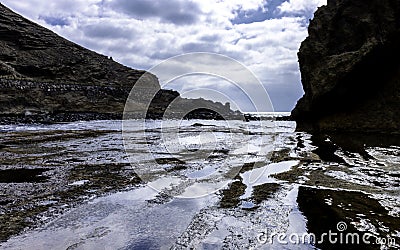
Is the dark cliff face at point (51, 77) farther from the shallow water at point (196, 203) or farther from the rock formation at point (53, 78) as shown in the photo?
the shallow water at point (196, 203)

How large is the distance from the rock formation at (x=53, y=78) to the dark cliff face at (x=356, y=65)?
60.3 feet

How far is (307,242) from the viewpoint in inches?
108

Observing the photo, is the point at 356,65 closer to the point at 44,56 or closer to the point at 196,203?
the point at 196,203

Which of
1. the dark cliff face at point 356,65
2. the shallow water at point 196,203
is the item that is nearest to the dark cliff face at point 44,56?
the dark cliff face at point 356,65

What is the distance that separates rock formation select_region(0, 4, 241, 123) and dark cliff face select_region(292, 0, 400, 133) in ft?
60.3

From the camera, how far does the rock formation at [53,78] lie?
3435cm

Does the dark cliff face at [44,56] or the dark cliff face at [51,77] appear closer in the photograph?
the dark cliff face at [51,77]

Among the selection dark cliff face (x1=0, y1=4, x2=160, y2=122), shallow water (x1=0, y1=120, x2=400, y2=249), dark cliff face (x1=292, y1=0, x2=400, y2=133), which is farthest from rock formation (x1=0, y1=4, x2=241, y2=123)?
shallow water (x1=0, y1=120, x2=400, y2=249)

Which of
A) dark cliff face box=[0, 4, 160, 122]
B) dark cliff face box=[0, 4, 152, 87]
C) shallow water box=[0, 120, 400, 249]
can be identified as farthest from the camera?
dark cliff face box=[0, 4, 152, 87]

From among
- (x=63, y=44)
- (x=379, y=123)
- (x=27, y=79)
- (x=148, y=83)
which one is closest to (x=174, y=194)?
(x=379, y=123)

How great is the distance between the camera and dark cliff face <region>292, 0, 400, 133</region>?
1538cm

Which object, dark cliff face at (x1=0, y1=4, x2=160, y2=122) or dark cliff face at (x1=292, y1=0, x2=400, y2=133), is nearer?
dark cliff face at (x1=292, y1=0, x2=400, y2=133)

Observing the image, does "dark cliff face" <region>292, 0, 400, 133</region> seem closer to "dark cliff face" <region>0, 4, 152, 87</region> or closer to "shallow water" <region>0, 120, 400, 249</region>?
"shallow water" <region>0, 120, 400, 249</region>

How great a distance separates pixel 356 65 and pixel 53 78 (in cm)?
4258
